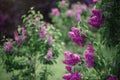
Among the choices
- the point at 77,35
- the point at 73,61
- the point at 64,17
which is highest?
the point at 64,17

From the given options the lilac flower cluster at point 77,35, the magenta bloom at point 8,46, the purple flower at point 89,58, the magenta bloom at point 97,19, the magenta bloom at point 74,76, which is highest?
the magenta bloom at point 97,19

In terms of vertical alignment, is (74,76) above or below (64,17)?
below

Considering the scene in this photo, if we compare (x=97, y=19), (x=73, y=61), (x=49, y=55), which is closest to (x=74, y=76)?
(x=73, y=61)

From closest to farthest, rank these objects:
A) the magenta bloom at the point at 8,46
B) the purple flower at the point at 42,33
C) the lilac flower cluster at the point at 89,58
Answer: the lilac flower cluster at the point at 89,58
the magenta bloom at the point at 8,46
the purple flower at the point at 42,33

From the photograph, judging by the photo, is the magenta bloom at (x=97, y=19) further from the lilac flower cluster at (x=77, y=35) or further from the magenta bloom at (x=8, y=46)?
the magenta bloom at (x=8, y=46)

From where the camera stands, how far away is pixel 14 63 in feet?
21.3

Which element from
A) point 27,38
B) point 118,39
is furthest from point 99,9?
point 27,38

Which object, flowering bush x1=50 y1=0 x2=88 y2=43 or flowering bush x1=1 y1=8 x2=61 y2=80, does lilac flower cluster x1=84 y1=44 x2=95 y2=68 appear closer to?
flowering bush x1=1 y1=8 x2=61 y2=80

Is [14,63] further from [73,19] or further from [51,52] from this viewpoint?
[73,19]

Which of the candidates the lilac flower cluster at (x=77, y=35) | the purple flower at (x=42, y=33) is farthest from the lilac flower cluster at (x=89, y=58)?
the purple flower at (x=42, y=33)

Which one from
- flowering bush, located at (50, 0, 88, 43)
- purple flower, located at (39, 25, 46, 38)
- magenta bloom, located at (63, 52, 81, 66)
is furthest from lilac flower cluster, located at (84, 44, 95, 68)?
flowering bush, located at (50, 0, 88, 43)

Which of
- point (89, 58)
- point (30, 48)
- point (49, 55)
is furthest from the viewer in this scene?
point (30, 48)

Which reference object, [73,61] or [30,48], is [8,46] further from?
[73,61]

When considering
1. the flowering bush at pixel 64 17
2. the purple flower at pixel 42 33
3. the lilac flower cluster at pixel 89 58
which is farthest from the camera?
the flowering bush at pixel 64 17
